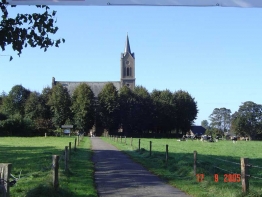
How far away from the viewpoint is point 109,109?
96938 mm

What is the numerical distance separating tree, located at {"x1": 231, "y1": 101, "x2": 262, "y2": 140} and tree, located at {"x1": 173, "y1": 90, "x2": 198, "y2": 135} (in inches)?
730

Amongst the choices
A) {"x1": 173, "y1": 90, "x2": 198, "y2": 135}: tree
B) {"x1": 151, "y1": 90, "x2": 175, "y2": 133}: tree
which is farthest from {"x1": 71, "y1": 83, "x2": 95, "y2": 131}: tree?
{"x1": 173, "y1": 90, "x2": 198, "y2": 135}: tree

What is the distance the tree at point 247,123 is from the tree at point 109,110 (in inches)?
1621

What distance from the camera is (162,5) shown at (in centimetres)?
504

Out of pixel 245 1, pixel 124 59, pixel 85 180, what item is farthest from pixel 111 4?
pixel 124 59

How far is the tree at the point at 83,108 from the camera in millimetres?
94750

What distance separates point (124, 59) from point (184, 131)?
38.3 metres

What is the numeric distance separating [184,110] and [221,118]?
5551 cm

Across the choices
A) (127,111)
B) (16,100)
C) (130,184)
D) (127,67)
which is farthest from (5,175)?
(127,67)

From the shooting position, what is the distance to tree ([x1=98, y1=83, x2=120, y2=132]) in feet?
317

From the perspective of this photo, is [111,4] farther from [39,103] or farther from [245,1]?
[39,103]

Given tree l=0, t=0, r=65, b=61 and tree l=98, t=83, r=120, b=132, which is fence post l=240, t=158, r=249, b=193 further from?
tree l=98, t=83, r=120, b=132

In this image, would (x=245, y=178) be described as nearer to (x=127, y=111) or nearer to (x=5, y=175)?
(x=5, y=175)

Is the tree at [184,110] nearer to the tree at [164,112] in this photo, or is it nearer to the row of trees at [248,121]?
the tree at [164,112]
